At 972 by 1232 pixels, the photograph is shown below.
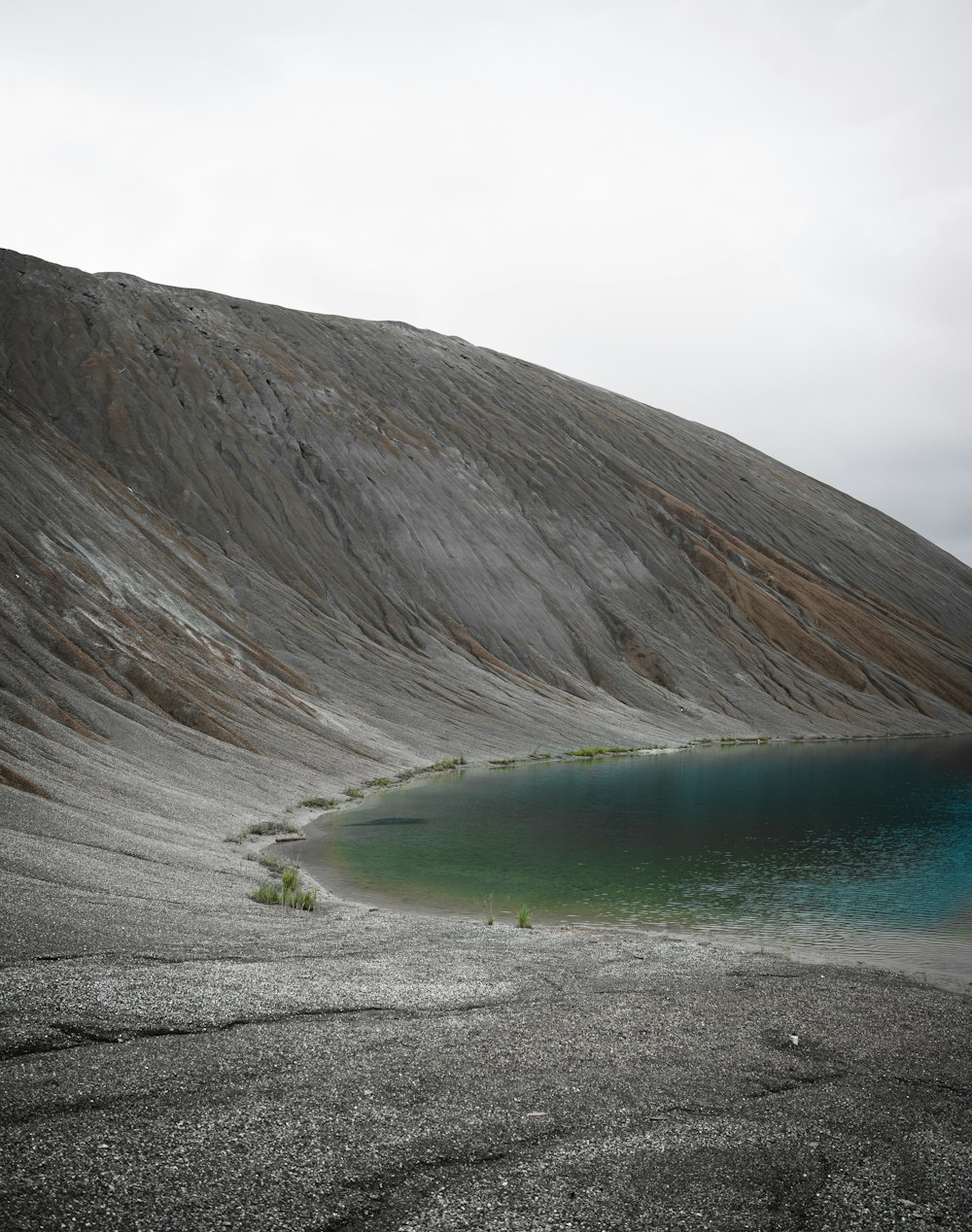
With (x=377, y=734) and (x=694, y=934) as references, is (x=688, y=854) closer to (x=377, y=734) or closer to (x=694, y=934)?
(x=694, y=934)

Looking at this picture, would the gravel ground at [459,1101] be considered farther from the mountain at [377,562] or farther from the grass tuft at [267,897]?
the mountain at [377,562]

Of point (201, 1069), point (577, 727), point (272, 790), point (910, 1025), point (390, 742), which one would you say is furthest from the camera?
point (577, 727)

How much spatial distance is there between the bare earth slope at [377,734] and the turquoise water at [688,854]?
3462 mm

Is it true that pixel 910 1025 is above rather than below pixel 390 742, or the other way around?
above

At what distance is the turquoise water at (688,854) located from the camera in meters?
19.4

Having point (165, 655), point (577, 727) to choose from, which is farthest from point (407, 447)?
point (165, 655)

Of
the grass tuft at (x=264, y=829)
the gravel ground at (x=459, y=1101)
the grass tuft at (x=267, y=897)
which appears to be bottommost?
the grass tuft at (x=264, y=829)

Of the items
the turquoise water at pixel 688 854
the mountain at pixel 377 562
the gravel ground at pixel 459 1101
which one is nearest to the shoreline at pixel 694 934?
the turquoise water at pixel 688 854

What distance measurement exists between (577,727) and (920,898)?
120 ft

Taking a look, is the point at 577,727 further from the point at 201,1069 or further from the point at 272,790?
the point at 201,1069

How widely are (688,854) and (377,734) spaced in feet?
74.5

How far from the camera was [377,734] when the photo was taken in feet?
153

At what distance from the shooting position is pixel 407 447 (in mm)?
82188

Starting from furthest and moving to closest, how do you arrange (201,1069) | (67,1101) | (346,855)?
(346,855) < (201,1069) < (67,1101)
